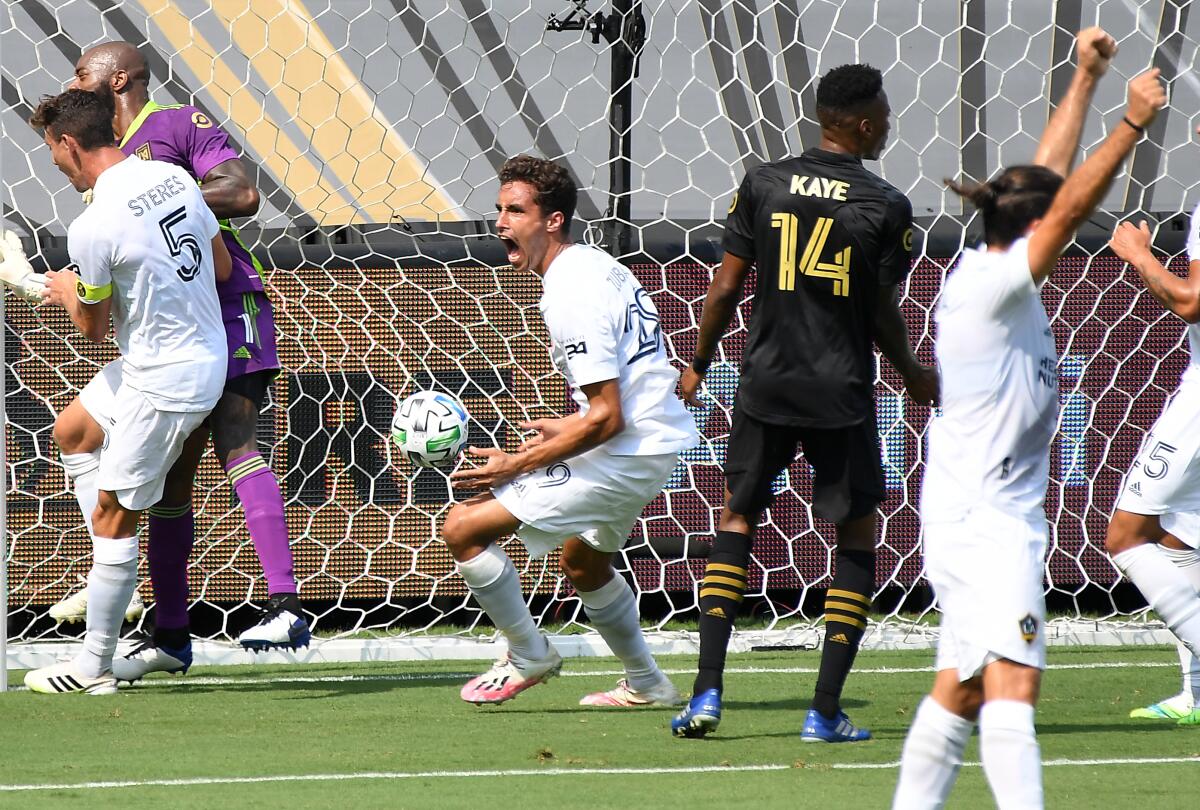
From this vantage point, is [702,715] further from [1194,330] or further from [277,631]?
[1194,330]

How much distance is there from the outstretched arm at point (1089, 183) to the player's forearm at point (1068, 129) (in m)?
0.46

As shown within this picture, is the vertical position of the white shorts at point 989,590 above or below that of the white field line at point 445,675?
above

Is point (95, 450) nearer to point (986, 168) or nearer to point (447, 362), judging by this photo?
point (447, 362)

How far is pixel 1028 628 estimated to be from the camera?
2885 millimetres

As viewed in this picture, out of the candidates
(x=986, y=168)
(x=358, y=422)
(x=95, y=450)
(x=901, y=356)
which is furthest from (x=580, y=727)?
(x=986, y=168)

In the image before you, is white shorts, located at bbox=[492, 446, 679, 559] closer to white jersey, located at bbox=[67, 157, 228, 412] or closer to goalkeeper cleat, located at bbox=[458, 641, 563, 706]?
goalkeeper cleat, located at bbox=[458, 641, 563, 706]

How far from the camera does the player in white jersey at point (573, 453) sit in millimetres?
4465

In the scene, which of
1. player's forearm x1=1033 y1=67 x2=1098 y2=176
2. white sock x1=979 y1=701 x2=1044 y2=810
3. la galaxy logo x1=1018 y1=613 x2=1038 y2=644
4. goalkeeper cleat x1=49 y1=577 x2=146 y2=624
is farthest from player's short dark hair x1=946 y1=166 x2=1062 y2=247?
goalkeeper cleat x1=49 y1=577 x2=146 y2=624

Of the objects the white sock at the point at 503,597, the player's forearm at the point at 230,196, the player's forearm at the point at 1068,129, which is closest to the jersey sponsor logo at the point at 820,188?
the player's forearm at the point at 1068,129

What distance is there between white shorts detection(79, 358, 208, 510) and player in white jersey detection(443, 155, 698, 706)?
43.6 inches

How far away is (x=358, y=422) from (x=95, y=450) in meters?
1.46

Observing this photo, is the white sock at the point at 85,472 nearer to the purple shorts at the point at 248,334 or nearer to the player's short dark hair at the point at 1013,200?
the purple shorts at the point at 248,334

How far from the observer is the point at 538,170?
4.71 meters

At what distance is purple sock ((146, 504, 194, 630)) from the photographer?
558 cm
